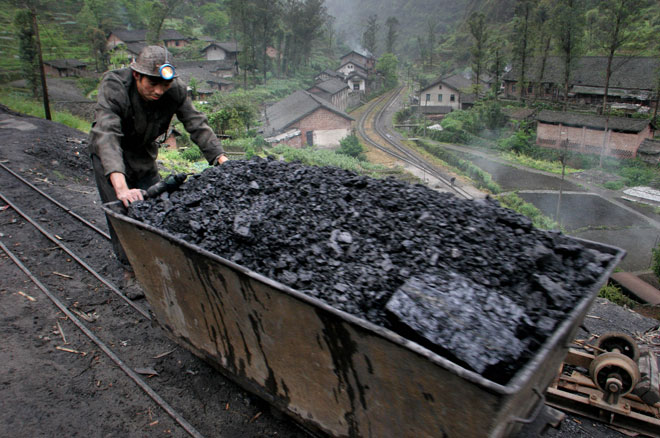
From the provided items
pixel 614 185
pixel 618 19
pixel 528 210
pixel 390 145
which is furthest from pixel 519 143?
pixel 528 210

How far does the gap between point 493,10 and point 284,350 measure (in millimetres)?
69871

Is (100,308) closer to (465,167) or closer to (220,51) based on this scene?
(465,167)

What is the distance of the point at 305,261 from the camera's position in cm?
226

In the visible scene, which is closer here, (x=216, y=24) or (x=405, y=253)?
(x=405, y=253)

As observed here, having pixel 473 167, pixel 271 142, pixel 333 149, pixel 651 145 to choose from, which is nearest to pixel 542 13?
pixel 651 145

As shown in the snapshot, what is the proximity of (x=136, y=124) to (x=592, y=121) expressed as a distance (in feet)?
99.3

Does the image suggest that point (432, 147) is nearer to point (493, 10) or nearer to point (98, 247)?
point (98, 247)

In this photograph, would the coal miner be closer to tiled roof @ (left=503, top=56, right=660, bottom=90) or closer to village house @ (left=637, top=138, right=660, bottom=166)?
village house @ (left=637, top=138, right=660, bottom=166)

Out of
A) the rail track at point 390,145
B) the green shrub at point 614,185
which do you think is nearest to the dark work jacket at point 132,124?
the rail track at point 390,145

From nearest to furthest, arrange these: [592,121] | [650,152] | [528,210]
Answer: [528,210] < [650,152] < [592,121]

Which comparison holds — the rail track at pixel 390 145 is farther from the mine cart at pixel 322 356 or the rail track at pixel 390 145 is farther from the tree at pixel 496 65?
the mine cart at pixel 322 356

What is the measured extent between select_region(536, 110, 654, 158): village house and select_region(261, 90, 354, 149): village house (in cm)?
1426

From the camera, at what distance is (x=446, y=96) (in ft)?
133

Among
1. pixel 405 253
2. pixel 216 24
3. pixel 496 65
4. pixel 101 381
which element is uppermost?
pixel 216 24
